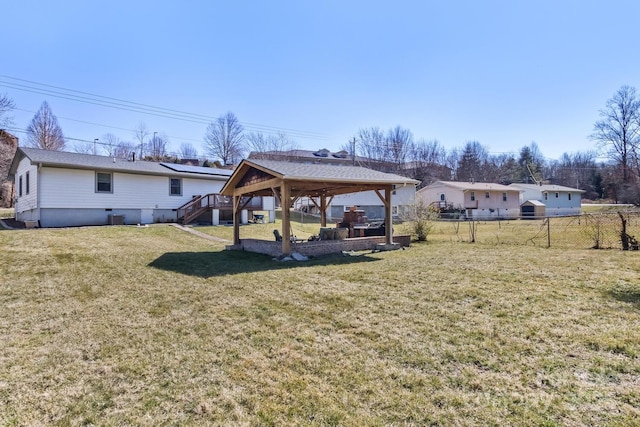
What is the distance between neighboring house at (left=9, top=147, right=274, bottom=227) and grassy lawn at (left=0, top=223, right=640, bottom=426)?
431 inches

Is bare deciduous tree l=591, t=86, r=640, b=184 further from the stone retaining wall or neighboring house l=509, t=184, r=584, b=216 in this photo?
the stone retaining wall

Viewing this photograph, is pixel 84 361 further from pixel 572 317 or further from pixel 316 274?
pixel 572 317

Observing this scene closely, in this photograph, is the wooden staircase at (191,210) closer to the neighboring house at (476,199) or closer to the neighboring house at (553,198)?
the neighboring house at (476,199)

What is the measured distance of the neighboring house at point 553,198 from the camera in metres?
40.6

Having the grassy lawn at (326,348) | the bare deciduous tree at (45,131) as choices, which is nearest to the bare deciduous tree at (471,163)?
the grassy lawn at (326,348)

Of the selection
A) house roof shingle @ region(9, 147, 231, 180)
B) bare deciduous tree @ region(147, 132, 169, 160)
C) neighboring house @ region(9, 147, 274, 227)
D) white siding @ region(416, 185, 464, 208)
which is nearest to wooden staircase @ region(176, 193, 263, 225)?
neighboring house @ region(9, 147, 274, 227)

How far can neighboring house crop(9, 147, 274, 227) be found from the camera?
52.6 feet

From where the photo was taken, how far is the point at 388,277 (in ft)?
22.5

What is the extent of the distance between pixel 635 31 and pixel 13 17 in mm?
20961

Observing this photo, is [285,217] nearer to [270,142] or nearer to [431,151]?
[270,142]

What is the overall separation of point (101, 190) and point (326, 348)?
18.4 metres

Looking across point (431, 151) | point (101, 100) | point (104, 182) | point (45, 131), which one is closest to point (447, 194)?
point (431, 151)

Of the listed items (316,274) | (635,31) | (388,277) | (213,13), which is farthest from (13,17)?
(635,31)

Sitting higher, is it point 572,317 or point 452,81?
point 452,81
